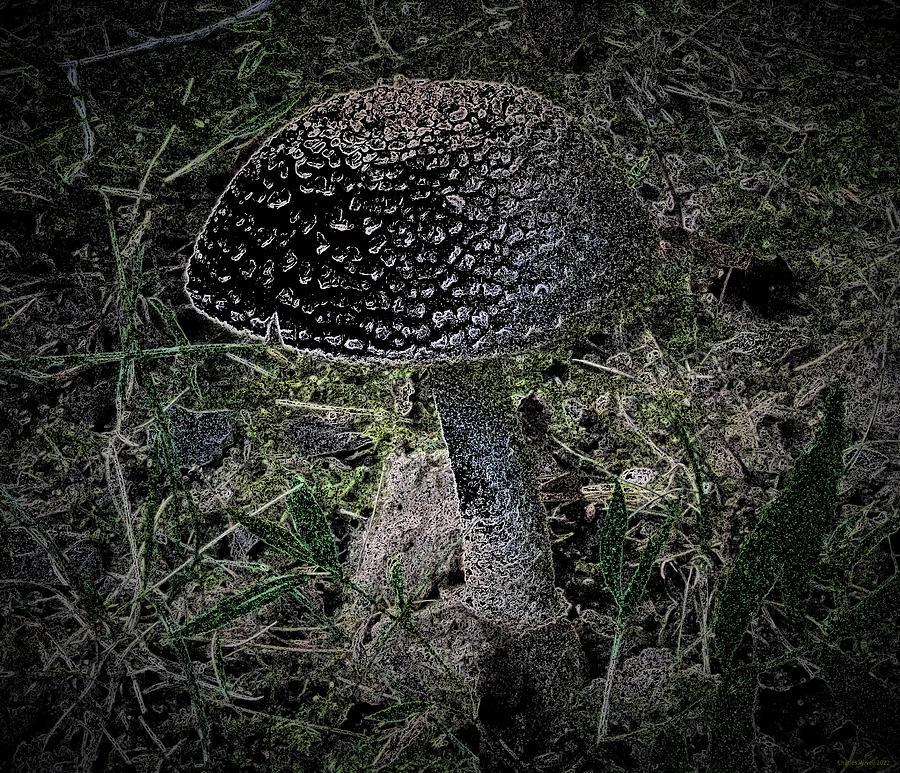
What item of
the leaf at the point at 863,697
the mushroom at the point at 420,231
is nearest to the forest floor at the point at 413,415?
the leaf at the point at 863,697

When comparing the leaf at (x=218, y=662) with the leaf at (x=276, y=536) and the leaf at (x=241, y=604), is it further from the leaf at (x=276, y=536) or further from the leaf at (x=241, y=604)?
the leaf at (x=276, y=536)

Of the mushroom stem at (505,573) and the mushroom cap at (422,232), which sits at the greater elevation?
the mushroom cap at (422,232)

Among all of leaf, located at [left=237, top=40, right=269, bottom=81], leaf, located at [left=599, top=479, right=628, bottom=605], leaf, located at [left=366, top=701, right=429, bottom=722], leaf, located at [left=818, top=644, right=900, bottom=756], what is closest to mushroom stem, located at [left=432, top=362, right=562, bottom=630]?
leaf, located at [left=599, top=479, right=628, bottom=605]

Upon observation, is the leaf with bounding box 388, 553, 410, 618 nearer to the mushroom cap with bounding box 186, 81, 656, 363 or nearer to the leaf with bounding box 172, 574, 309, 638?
the leaf with bounding box 172, 574, 309, 638

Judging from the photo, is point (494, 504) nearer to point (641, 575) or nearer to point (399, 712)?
point (641, 575)

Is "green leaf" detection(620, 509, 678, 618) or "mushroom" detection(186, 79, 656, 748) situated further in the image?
"green leaf" detection(620, 509, 678, 618)

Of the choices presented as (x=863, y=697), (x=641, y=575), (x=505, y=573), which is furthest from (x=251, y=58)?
(x=863, y=697)

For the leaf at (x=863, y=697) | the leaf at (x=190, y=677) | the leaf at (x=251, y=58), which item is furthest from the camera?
the leaf at (x=251, y=58)

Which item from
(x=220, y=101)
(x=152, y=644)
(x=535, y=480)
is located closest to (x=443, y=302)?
(x=535, y=480)
